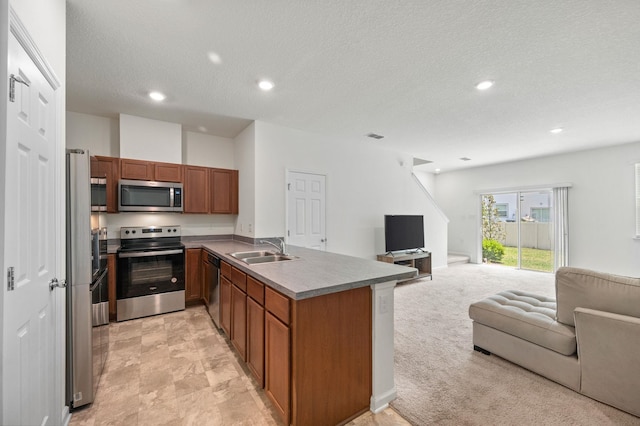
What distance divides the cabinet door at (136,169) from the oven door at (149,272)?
3.54 feet

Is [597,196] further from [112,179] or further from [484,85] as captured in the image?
[112,179]

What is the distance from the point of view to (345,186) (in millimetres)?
5012

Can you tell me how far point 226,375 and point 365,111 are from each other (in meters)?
3.40

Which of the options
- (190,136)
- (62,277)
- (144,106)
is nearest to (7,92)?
(62,277)

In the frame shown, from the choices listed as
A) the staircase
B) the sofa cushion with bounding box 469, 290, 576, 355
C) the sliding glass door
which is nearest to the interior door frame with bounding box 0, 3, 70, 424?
the sofa cushion with bounding box 469, 290, 576, 355

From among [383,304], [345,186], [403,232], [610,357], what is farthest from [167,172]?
[610,357]

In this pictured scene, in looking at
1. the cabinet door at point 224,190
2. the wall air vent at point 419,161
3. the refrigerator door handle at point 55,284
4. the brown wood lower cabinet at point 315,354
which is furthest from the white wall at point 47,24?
the wall air vent at point 419,161

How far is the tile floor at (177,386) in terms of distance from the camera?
1763 mm

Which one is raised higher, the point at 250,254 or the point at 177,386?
the point at 250,254

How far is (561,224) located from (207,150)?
7614mm

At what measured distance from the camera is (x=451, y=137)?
15.7ft

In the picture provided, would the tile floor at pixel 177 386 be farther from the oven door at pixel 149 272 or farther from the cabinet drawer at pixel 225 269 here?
the cabinet drawer at pixel 225 269

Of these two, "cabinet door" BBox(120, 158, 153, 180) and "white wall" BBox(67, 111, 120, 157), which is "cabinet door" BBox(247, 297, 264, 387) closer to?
"cabinet door" BBox(120, 158, 153, 180)

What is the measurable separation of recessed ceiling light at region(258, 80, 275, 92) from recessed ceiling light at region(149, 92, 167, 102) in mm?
1216
